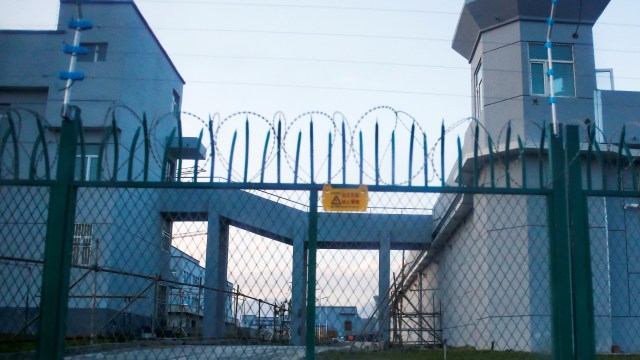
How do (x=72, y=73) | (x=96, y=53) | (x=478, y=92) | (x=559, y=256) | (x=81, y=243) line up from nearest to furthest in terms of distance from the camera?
1. (x=559, y=256)
2. (x=72, y=73)
3. (x=81, y=243)
4. (x=478, y=92)
5. (x=96, y=53)

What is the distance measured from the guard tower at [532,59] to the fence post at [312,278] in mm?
12929

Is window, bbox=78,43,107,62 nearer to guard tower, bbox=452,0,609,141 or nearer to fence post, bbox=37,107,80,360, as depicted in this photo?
guard tower, bbox=452,0,609,141

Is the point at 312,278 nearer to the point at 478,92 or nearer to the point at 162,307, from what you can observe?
the point at 478,92

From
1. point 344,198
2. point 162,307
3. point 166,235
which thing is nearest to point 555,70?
point 166,235

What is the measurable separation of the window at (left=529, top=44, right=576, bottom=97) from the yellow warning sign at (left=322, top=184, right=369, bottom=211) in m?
13.3

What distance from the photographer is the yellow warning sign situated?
447cm

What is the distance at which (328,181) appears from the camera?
452cm

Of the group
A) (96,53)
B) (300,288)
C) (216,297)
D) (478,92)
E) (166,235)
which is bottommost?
(216,297)

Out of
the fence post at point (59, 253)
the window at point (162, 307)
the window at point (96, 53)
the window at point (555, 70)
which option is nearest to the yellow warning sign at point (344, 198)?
the fence post at point (59, 253)

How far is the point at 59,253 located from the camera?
437cm

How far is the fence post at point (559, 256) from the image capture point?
4375 millimetres

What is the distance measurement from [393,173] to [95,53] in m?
20.5

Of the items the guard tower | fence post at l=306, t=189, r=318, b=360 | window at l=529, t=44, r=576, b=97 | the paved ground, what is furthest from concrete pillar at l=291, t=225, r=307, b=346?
window at l=529, t=44, r=576, b=97

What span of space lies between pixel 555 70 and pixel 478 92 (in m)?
2.20
